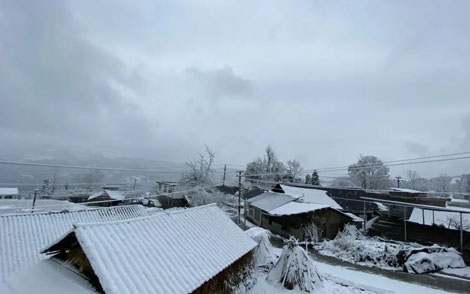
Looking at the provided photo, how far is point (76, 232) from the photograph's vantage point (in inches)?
265

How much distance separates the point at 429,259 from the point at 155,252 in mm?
18780

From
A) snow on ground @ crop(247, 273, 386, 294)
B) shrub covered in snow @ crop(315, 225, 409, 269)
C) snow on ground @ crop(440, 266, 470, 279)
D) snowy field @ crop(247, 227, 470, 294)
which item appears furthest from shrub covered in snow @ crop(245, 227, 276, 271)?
snow on ground @ crop(440, 266, 470, 279)

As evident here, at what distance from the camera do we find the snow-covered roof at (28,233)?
405 inches

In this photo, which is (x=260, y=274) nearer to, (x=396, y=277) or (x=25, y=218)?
(x=396, y=277)

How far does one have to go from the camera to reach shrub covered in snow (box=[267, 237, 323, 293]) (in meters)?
12.3

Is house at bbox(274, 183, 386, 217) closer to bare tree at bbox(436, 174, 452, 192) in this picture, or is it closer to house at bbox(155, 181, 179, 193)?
house at bbox(155, 181, 179, 193)

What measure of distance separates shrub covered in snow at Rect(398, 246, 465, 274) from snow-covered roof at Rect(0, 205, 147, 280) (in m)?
20.7

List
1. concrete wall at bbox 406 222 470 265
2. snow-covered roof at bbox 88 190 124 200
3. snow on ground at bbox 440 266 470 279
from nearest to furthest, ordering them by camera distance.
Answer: snow on ground at bbox 440 266 470 279 < concrete wall at bbox 406 222 470 265 < snow-covered roof at bbox 88 190 124 200

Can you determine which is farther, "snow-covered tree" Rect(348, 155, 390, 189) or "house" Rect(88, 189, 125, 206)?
"snow-covered tree" Rect(348, 155, 390, 189)

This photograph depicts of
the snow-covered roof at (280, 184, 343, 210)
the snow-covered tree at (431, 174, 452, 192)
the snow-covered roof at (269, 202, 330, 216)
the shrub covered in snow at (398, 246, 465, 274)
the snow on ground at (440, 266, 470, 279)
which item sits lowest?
the snow on ground at (440, 266, 470, 279)

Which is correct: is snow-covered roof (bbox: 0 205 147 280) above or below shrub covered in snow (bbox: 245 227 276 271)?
above

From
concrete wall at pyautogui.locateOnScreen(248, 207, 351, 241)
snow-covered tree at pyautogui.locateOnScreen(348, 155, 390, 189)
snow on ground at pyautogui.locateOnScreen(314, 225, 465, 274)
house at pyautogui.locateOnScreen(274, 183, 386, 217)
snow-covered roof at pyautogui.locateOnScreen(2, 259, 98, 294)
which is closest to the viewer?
snow-covered roof at pyautogui.locateOnScreen(2, 259, 98, 294)

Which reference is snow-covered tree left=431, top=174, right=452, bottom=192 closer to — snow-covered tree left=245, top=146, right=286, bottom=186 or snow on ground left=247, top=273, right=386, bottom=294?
snow-covered tree left=245, top=146, right=286, bottom=186

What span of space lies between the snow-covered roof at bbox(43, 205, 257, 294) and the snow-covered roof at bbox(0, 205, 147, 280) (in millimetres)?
4795
